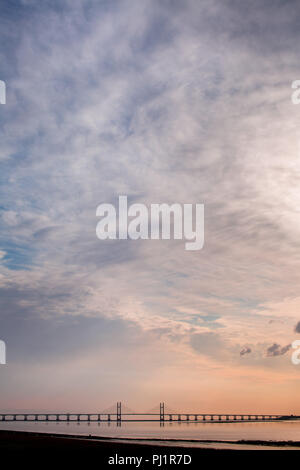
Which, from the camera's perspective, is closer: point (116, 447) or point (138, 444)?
point (116, 447)

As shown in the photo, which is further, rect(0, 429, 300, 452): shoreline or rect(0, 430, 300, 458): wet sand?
rect(0, 429, 300, 452): shoreline

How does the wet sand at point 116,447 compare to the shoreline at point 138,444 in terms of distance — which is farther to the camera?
the shoreline at point 138,444

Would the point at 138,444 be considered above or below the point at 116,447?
above
